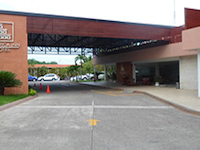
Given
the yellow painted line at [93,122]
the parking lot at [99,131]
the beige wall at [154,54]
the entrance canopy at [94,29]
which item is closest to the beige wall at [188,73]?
the beige wall at [154,54]

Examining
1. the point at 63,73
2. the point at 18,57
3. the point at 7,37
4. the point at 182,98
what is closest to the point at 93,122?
the point at 182,98

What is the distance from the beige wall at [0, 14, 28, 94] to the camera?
16438 mm

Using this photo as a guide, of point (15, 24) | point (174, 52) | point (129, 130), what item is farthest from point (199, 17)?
point (15, 24)

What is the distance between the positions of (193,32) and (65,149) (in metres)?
11.8

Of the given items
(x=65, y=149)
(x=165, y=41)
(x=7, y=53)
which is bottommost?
(x=65, y=149)

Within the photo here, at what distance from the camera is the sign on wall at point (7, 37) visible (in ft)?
53.2

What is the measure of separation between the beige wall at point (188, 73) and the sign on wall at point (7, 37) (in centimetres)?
1483

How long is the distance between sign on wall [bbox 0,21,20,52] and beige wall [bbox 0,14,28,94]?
0.75 ft

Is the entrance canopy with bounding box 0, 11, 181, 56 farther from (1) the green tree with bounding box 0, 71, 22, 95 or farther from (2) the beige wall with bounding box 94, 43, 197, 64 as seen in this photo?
(1) the green tree with bounding box 0, 71, 22, 95

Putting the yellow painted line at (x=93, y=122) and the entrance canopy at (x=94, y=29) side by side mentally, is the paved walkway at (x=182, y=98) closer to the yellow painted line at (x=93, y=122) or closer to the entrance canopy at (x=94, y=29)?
the yellow painted line at (x=93, y=122)

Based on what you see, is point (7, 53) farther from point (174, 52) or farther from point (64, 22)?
point (174, 52)

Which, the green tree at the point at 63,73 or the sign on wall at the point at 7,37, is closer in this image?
the sign on wall at the point at 7,37

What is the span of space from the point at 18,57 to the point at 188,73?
14.9 m

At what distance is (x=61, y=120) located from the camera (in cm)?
816
